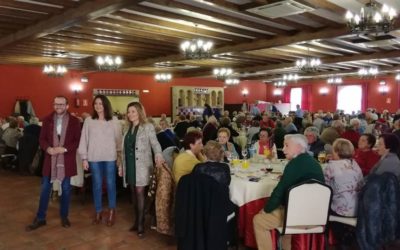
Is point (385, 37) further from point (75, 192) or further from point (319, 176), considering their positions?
point (75, 192)

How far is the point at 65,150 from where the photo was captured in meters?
3.69

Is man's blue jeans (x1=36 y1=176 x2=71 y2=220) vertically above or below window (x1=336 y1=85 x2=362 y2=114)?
below

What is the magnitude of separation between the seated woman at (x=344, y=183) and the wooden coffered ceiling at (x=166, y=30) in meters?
2.03

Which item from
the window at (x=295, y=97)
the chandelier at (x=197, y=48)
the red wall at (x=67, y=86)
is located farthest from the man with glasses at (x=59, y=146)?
the window at (x=295, y=97)

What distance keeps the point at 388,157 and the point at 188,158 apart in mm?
1816

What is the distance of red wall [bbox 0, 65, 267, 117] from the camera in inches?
419

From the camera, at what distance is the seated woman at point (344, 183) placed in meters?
2.94

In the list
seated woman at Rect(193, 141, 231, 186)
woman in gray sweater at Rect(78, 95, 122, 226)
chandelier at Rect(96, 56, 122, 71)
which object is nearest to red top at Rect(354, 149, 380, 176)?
seated woman at Rect(193, 141, 231, 186)

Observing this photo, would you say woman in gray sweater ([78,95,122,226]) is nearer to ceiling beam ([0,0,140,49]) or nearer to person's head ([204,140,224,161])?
ceiling beam ([0,0,140,49])

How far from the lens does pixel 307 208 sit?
273 centimetres

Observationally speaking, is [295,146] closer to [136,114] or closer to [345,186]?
[345,186]

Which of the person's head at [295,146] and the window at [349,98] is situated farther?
the window at [349,98]

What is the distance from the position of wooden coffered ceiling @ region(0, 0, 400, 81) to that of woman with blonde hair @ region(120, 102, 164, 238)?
4.10ft

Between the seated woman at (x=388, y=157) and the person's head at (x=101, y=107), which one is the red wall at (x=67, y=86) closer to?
the person's head at (x=101, y=107)
